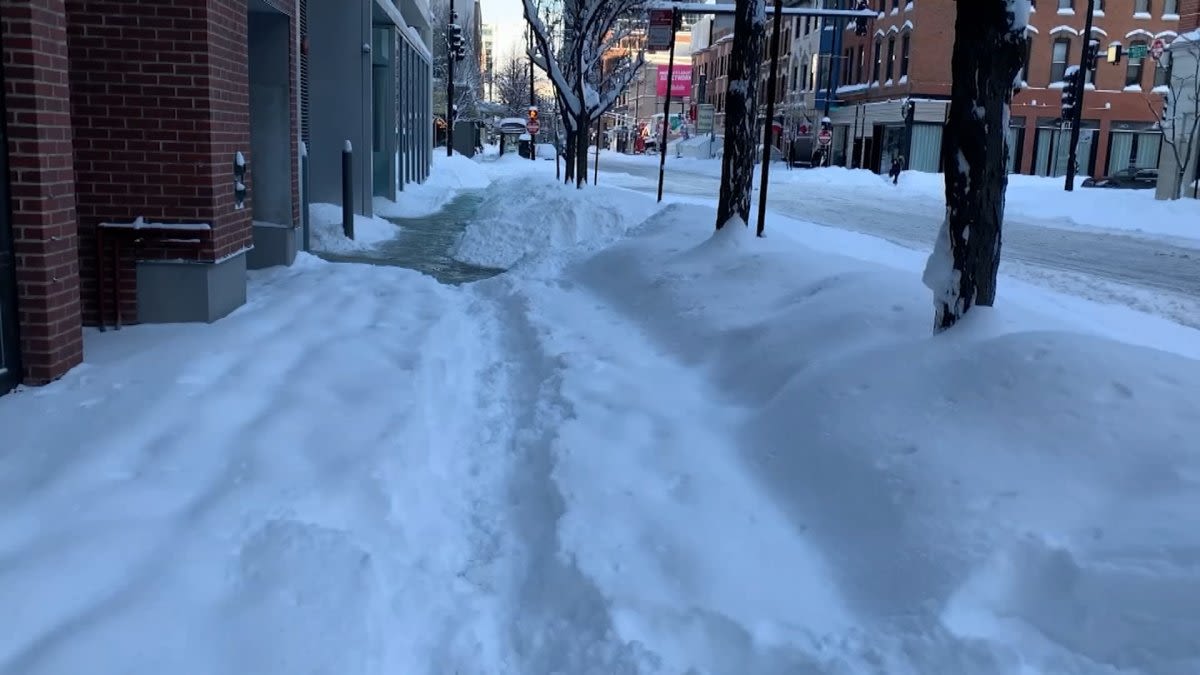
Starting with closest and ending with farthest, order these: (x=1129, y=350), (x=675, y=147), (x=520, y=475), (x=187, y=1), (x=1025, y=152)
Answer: (x=1129, y=350), (x=520, y=475), (x=187, y=1), (x=1025, y=152), (x=675, y=147)

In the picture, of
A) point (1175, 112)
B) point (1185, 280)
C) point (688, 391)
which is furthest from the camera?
point (1175, 112)

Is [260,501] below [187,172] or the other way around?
below

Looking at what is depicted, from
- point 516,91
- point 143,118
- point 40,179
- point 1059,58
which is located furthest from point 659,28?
point 516,91

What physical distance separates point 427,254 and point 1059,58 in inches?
1774

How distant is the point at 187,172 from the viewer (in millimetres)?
7555

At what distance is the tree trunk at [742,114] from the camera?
1094 centimetres

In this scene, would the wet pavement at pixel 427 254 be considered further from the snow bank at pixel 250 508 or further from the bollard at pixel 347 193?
the snow bank at pixel 250 508

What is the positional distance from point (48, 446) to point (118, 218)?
9.88 feet

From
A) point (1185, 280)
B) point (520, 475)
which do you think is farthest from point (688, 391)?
point (1185, 280)

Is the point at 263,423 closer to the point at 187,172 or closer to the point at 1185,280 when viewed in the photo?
the point at 187,172

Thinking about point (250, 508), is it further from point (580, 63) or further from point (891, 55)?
point (891, 55)

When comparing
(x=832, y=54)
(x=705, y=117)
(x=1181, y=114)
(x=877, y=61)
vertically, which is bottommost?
(x=1181, y=114)

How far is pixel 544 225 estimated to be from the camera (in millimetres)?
15000

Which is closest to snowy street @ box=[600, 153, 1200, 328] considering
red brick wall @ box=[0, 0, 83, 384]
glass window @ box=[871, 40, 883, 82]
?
red brick wall @ box=[0, 0, 83, 384]
